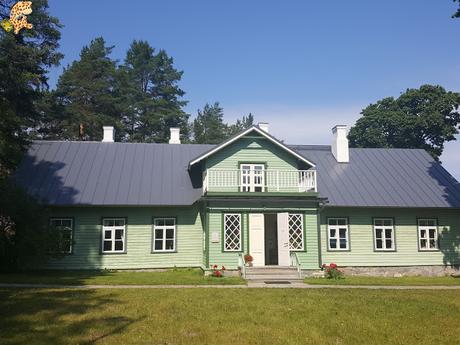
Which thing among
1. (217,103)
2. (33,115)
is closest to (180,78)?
(217,103)

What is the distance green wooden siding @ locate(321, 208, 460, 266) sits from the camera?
75.5 ft

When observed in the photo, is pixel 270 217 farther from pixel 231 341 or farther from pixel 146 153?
pixel 231 341

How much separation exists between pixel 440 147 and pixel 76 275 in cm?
4052

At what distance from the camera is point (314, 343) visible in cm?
910

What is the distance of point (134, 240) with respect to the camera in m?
22.0

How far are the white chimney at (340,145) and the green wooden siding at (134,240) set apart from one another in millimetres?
9674

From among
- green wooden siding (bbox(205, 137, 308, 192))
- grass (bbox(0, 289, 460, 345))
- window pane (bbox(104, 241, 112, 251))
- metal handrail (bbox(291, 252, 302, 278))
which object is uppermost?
green wooden siding (bbox(205, 137, 308, 192))

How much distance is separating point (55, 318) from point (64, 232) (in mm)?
11125

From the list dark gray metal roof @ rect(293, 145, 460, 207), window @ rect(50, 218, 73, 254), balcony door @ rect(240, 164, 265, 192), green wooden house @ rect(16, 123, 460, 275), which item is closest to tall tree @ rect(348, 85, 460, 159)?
dark gray metal roof @ rect(293, 145, 460, 207)

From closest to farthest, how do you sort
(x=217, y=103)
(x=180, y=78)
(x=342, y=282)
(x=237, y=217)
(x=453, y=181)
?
(x=342, y=282), (x=237, y=217), (x=453, y=181), (x=180, y=78), (x=217, y=103)

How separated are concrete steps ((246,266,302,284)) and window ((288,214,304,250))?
161 cm

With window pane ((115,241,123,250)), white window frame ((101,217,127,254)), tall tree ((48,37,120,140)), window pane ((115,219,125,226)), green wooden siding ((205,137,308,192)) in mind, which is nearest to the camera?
white window frame ((101,217,127,254))

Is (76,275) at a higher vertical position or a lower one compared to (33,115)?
lower

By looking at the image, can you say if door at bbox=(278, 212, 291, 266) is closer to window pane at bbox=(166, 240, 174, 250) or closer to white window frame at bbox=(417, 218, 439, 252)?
window pane at bbox=(166, 240, 174, 250)
